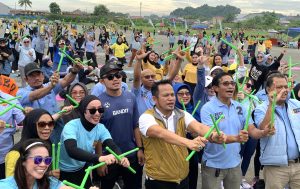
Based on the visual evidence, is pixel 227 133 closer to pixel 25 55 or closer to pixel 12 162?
pixel 12 162

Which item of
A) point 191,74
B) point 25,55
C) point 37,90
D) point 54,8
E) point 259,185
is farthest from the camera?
point 54,8

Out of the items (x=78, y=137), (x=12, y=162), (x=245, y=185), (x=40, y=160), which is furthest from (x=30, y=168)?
(x=245, y=185)

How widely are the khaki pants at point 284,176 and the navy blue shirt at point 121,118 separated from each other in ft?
5.22

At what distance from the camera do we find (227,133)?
3.81 m

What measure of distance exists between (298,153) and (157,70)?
11.8ft

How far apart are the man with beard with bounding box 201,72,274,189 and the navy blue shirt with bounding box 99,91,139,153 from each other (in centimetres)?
86

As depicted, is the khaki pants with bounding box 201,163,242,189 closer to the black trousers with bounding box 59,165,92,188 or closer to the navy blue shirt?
the navy blue shirt

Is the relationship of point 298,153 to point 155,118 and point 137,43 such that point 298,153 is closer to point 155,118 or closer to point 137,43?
point 155,118

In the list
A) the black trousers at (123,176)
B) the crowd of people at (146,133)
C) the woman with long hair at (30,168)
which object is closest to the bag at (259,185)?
the crowd of people at (146,133)

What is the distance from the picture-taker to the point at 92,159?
322 centimetres

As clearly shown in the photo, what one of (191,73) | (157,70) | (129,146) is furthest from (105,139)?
(191,73)

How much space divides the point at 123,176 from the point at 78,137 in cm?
106

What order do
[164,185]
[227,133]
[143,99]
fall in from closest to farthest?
[164,185], [227,133], [143,99]

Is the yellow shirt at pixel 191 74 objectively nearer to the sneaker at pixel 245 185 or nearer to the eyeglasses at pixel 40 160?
the sneaker at pixel 245 185
